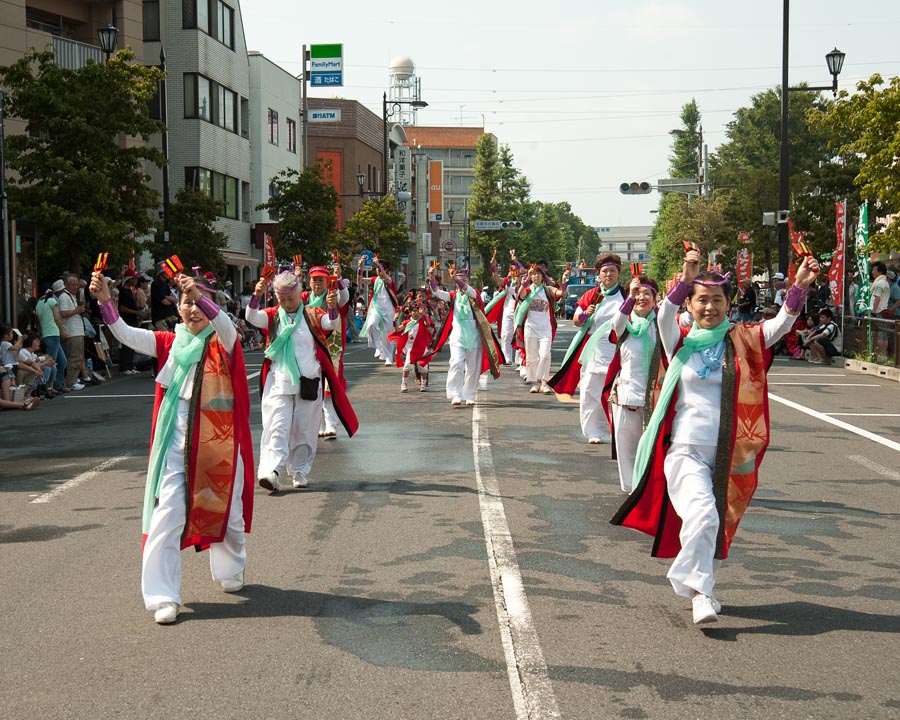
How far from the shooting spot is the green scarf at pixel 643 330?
914 cm

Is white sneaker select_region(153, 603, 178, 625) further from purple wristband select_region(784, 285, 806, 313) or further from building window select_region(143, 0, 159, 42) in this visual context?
building window select_region(143, 0, 159, 42)

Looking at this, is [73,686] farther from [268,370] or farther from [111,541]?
[268,370]

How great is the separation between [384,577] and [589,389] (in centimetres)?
515

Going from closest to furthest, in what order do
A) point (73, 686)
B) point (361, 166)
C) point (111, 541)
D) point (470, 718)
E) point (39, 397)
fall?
point (470, 718) < point (73, 686) < point (111, 541) < point (39, 397) < point (361, 166)

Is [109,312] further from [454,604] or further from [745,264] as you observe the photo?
[745,264]

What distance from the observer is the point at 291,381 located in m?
9.22

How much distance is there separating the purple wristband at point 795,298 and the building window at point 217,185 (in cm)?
3478

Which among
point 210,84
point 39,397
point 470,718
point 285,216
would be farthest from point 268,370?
point 210,84

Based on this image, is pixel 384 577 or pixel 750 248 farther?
pixel 750 248

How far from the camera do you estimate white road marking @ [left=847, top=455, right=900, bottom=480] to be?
399 inches

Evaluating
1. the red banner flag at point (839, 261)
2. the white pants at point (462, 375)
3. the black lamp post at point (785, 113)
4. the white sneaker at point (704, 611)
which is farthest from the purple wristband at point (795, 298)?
the black lamp post at point (785, 113)

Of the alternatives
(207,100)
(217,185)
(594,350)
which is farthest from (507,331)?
Answer: (207,100)

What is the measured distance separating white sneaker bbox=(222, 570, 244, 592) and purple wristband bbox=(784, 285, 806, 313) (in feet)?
10.1

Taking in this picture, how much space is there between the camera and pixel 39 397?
1706cm
